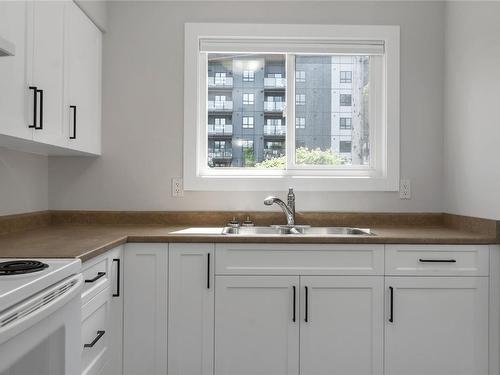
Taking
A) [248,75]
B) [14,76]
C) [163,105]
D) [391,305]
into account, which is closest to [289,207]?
[391,305]

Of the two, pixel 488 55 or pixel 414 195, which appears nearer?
pixel 488 55

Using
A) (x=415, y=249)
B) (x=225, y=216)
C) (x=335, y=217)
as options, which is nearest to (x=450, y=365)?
(x=415, y=249)

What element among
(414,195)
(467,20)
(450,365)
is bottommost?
(450,365)

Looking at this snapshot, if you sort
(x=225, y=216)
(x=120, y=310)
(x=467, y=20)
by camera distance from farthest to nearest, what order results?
(x=225, y=216) < (x=467, y=20) < (x=120, y=310)

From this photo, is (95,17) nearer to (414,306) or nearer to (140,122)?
(140,122)

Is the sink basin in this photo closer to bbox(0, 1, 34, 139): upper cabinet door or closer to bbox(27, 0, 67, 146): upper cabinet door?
bbox(27, 0, 67, 146): upper cabinet door

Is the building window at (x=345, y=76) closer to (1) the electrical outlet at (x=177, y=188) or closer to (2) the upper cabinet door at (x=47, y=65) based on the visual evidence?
(1) the electrical outlet at (x=177, y=188)

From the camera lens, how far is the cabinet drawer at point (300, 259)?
2.06 metres

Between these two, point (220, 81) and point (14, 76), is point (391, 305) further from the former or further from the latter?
point (14, 76)

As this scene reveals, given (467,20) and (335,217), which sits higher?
(467,20)

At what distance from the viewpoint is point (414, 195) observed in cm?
265

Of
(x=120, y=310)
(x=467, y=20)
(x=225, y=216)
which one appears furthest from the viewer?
(x=225, y=216)

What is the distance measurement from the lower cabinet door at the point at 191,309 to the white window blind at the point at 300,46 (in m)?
1.30

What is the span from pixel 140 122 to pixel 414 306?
1.87m
